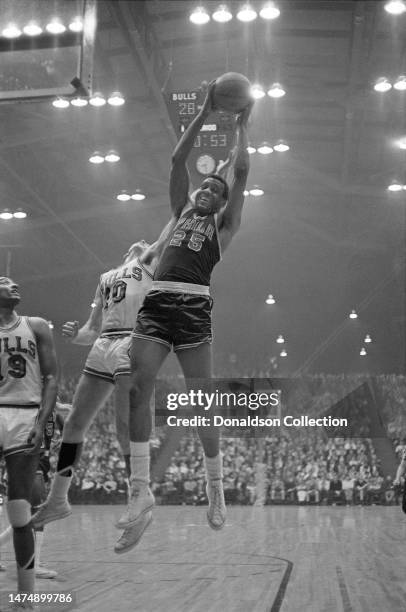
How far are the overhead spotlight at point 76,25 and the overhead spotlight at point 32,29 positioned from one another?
0.61 feet

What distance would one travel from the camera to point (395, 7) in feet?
37.3

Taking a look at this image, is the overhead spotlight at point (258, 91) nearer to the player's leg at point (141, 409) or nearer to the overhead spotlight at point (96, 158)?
the overhead spotlight at point (96, 158)

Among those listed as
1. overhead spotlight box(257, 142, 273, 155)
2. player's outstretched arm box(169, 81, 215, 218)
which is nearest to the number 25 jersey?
player's outstretched arm box(169, 81, 215, 218)

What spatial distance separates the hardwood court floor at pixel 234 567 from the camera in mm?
5880

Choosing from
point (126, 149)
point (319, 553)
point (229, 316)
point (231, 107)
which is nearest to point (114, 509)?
point (229, 316)

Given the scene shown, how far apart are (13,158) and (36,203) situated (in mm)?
2358

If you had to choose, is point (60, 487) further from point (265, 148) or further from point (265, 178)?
point (265, 178)

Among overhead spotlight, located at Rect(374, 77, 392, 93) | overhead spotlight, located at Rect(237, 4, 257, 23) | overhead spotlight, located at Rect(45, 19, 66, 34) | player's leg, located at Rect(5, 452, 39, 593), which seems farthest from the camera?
overhead spotlight, located at Rect(374, 77, 392, 93)

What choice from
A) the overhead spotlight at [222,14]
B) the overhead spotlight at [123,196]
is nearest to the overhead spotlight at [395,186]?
the overhead spotlight at [123,196]

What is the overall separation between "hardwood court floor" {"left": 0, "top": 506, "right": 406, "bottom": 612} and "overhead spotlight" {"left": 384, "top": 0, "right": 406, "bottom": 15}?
7.25 meters

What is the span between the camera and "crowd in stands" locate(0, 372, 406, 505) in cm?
1978

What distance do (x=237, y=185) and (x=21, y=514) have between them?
232 cm

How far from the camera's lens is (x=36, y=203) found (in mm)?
18281

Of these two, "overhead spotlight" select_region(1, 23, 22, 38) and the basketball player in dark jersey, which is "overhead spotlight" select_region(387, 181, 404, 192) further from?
"overhead spotlight" select_region(1, 23, 22, 38)
